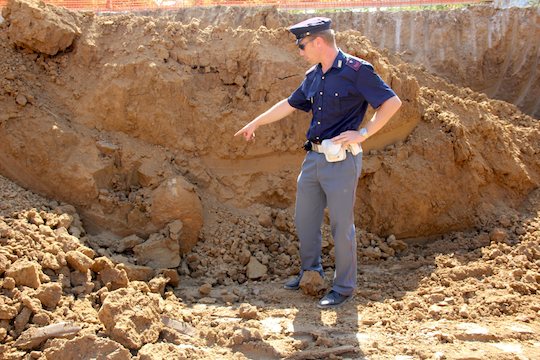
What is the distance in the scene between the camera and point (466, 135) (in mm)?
6121

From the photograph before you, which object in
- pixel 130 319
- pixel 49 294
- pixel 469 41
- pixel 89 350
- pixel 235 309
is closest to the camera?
pixel 89 350

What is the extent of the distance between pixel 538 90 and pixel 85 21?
6714mm

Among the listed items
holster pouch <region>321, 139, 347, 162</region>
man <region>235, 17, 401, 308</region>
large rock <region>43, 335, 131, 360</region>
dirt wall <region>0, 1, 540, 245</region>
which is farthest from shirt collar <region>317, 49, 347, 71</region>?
large rock <region>43, 335, 131, 360</region>

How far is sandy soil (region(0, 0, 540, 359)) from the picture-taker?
3803 mm

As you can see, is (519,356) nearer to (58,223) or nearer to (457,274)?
(457,274)

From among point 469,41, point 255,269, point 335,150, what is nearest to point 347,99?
point 335,150

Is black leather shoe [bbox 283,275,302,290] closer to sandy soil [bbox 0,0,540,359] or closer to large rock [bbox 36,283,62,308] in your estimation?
sandy soil [bbox 0,0,540,359]

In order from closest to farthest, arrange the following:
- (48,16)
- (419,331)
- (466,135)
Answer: (419,331)
(48,16)
(466,135)

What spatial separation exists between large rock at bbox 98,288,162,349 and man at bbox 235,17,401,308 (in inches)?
54.4

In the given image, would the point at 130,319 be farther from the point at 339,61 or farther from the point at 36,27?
the point at 36,27

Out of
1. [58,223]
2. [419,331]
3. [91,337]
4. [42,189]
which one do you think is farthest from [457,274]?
[42,189]

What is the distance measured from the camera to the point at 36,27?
208 inches

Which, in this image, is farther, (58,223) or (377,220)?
(377,220)

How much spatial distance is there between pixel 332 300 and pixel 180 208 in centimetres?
160
